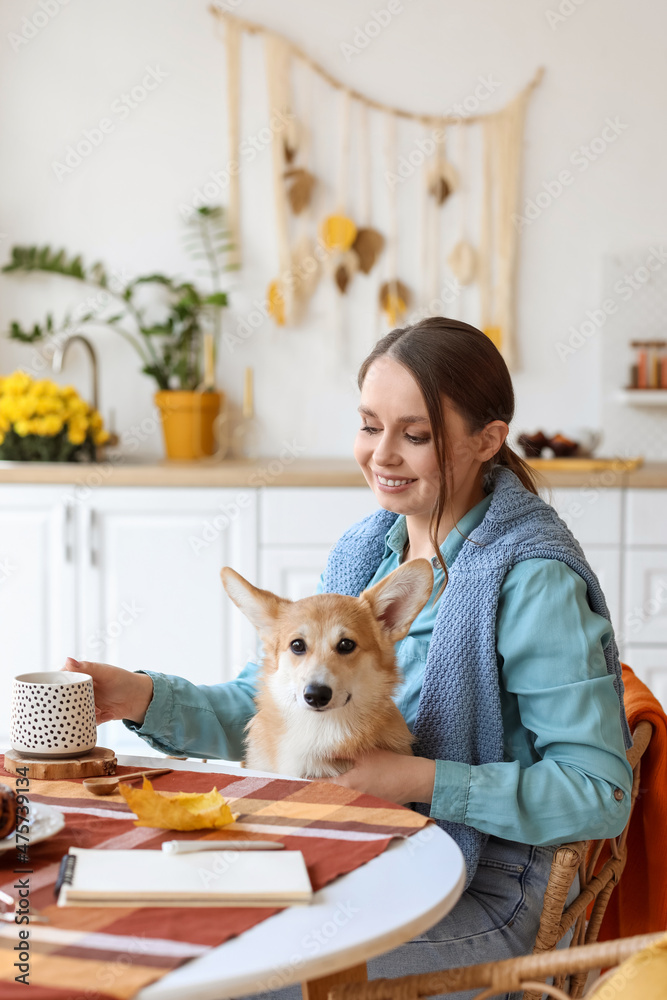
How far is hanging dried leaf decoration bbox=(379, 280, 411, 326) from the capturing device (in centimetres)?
331

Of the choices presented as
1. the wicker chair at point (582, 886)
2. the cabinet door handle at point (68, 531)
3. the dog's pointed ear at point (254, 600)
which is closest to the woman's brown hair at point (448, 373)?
the dog's pointed ear at point (254, 600)

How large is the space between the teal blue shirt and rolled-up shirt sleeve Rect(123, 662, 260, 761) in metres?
0.01

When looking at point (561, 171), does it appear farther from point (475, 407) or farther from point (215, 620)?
point (475, 407)

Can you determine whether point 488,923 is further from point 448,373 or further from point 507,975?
point 448,373

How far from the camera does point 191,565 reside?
277 centimetres

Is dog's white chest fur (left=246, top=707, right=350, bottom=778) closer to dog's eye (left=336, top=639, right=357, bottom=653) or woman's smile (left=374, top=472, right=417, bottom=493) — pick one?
dog's eye (left=336, top=639, right=357, bottom=653)

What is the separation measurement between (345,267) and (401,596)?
2.32 meters

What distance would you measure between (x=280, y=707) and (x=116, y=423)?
2348 mm

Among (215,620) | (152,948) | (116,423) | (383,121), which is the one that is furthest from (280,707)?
(383,121)

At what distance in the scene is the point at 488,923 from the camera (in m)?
1.11

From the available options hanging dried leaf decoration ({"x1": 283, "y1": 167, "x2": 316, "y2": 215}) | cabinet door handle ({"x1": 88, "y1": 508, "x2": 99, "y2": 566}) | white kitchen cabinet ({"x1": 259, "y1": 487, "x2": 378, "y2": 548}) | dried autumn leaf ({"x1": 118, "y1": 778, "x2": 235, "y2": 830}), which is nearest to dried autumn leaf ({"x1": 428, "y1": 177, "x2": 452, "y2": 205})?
hanging dried leaf decoration ({"x1": 283, "y1": 167, "x2": 316, "y2": 215})

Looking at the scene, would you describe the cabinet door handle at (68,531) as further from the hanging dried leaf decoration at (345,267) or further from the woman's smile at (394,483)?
the woman's smile at (394,483)

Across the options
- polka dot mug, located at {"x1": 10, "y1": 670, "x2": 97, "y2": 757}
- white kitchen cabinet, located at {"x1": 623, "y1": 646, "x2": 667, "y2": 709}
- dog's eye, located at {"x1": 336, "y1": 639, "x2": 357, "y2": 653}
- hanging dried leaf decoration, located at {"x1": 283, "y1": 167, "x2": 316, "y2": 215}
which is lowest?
white kitchen cabinet, located at {"x1": 623, "y1": 646, "x2": 667, "y2": 709}

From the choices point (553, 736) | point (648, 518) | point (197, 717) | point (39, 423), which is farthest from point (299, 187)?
point (553, 736)
